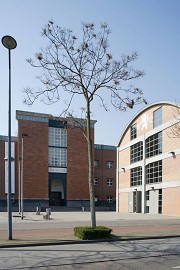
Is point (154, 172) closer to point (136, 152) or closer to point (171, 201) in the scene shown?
point (171, 201)

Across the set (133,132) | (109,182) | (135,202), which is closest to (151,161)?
(135,202)

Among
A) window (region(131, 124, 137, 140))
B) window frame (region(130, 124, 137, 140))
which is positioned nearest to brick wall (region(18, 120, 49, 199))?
window frame (region(130, 124, 137, 140))

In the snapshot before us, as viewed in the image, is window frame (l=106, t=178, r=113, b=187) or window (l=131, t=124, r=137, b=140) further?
window frame (l=106, t=178, r=113, b=187)

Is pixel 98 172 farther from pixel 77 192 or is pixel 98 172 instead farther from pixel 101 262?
pixel 101 262

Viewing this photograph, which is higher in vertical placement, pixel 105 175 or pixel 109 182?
pixel 105 175

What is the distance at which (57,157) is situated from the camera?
63688 mm

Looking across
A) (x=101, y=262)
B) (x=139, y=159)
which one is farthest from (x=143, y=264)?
(x=139, y=159)

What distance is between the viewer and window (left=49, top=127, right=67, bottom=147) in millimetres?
63500

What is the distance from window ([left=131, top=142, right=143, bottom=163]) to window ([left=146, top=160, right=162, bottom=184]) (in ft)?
10.7

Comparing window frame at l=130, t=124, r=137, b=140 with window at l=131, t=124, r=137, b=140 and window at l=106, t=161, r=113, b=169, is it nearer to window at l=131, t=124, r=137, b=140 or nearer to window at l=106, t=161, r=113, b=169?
window at l=131, t=124, r=137, b=140

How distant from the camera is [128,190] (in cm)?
5312

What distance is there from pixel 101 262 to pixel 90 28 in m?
10.6

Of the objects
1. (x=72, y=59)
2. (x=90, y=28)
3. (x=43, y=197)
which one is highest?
(x=90, y=28)

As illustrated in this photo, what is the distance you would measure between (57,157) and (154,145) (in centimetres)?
2410
